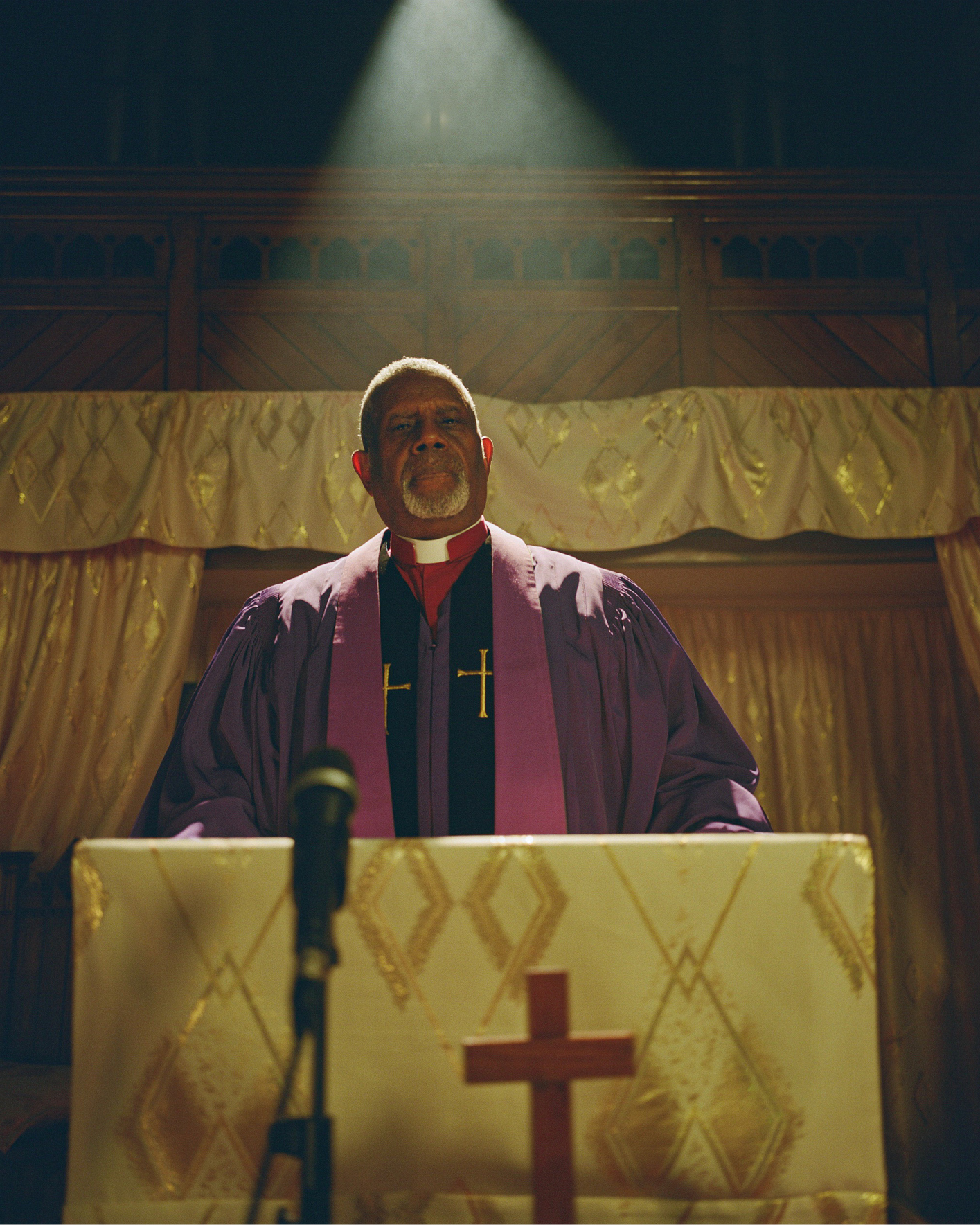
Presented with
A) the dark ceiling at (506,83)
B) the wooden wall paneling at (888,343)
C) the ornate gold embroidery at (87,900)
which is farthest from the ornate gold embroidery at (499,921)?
the dark ceiling at (506,83)

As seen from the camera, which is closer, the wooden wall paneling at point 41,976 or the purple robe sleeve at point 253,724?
the purple robe sleeve at point 253,724

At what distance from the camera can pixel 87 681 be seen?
4027 mm

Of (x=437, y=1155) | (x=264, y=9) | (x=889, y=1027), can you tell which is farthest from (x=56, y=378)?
(x=889, y=1027)

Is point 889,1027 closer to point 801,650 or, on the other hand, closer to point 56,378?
point 801,650

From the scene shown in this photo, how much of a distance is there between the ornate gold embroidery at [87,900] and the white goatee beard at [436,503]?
1267 mm

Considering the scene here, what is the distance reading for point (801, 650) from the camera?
4.71 m

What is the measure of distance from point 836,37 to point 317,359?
12.9 ft

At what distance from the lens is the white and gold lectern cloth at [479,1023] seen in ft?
2.84

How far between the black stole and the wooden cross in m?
0.85

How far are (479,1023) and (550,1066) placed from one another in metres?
0.08

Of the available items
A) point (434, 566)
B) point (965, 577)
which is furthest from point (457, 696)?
point (965, 577)

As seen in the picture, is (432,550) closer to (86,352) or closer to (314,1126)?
(314,1126)

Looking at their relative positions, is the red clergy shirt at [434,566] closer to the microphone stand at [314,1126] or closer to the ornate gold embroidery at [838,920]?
the ornate gold embroidery at [838,920]

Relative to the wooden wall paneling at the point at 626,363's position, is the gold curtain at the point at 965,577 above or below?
below
